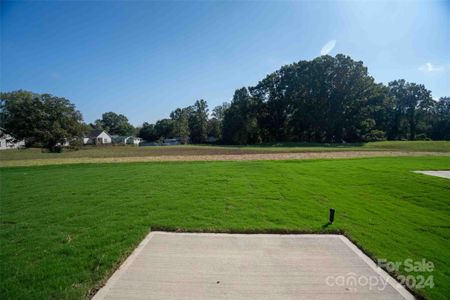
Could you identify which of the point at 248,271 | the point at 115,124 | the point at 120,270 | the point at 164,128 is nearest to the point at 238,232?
the point at 248,271

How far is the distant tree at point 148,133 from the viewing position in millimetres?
86944

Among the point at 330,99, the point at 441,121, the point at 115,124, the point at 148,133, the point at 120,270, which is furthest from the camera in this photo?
the point at 115,124

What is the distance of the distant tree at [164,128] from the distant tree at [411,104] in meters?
63.4

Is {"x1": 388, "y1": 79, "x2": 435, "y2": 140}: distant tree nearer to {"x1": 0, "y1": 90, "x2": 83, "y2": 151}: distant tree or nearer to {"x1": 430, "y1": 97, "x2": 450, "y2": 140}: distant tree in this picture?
{"x1": 430, "y1": 97, "x2": 450, "y2": 140}: distant tree

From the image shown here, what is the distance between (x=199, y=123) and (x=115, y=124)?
50918 mm

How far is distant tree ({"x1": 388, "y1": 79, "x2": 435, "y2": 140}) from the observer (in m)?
57.7

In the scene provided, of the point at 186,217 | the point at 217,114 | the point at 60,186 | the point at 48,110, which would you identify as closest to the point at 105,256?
the point at 186,217

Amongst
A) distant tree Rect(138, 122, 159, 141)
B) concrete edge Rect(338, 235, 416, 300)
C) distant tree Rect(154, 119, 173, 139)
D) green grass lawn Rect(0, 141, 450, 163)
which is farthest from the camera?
distant tree Rect(138, 122, 159, 141)

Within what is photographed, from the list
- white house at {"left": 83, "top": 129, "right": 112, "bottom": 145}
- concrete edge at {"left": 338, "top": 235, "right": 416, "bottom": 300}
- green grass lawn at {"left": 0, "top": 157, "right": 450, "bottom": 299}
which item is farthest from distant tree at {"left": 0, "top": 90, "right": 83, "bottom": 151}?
concrete edge at {"left": 338, "top": 235, "right": 416, "bottom": 300}

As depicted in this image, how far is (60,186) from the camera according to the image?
8.90 meters

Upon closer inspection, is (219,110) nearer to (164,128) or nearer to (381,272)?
(164,128)

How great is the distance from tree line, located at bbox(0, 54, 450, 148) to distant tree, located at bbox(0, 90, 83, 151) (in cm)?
14

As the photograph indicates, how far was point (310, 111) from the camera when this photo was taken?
49094 mm

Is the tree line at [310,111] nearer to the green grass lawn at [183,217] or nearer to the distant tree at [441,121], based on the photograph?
the distant tree at [441,121]
